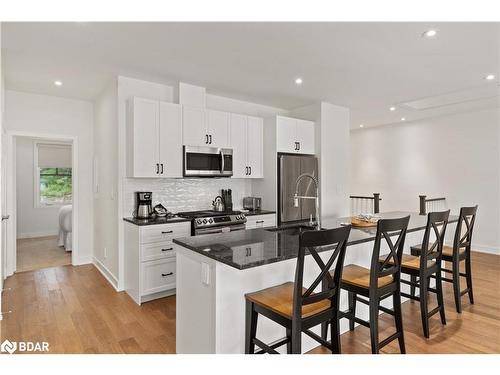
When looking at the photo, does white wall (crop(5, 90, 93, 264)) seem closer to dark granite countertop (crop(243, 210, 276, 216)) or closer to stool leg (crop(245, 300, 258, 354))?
dark granite countertop (crop(243, 210, 276, 216))

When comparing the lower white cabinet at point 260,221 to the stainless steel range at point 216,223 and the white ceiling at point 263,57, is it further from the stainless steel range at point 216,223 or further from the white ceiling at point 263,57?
the white ceiling at point 263,57

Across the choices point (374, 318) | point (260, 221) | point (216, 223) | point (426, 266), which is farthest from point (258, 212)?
point (374, 318)

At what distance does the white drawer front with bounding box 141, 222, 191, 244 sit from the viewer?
11.1 feet

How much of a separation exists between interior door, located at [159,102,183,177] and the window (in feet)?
16.9

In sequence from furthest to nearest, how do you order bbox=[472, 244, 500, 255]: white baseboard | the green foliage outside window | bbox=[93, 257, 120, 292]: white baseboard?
the green foliage outside window < bbox=[472, 244, 500, 255]: white baseboard < bbox=[93, 257, 120, 292]: white baseboard

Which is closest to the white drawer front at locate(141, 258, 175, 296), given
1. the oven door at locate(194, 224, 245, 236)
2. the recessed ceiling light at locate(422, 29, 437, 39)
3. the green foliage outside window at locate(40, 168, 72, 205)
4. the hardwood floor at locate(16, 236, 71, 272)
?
the oven door at locate(194, 224, 245, 236)

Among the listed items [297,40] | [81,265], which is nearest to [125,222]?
Result: [81,265]

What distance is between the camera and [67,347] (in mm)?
2457

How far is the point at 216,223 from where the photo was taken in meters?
3.81

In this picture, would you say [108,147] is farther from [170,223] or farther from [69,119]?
[170,223]

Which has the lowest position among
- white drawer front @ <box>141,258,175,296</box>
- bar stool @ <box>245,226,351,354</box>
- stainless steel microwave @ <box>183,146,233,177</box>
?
white drawer front @ <box>141,258,175,296</box>

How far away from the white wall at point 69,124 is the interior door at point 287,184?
3132 mm

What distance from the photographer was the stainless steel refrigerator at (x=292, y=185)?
4613mm

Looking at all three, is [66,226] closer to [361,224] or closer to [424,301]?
[361,224]
